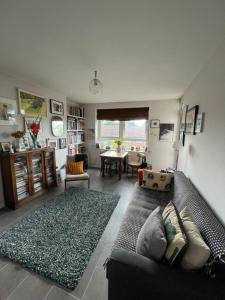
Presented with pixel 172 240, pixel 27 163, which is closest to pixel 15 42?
pixel 27 163

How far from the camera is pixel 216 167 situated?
1452 mm

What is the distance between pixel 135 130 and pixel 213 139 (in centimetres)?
352

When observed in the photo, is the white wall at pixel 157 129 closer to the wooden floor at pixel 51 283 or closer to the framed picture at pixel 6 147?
the wooden floor at pixel 51 283

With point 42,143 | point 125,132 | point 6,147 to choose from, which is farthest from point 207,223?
point 125,132

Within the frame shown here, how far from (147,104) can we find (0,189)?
4246 mm

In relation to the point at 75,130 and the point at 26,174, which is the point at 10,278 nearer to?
the point at 26,174

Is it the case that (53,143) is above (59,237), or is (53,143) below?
above

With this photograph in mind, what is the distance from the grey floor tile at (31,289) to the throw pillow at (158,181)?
1.83m

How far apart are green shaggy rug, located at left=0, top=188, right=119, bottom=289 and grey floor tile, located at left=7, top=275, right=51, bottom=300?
0.20 ft

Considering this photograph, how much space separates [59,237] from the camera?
1841mm

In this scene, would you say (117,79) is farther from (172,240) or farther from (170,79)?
(172,240)

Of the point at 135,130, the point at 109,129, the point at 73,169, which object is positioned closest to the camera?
the point at 73,169

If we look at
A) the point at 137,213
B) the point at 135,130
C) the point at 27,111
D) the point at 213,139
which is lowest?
the point at 137,213

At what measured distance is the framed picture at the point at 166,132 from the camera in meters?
4.43
